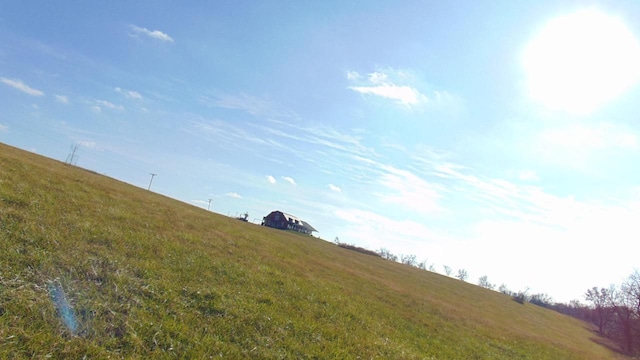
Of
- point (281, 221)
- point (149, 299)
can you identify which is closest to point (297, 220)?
point (281, 221)

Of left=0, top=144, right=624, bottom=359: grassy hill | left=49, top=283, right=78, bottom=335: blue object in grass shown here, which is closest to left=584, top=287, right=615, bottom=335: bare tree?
left=0, top=144, right=624, bottom=359: grassy hill

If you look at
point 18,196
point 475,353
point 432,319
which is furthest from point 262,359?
point 432,319

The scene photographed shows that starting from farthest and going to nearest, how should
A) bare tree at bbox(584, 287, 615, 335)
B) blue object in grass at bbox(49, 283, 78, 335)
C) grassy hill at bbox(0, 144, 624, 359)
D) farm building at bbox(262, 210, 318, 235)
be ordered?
farm building at bbox(262, 210, 318, 235)
bare tree at bbox(584, 287, 615, 335)
grassy hill at bbox(0, 144, 624, 359)
blue object in grass at bbox(49, 283, 78, 335)

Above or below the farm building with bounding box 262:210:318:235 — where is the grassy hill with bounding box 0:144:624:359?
below

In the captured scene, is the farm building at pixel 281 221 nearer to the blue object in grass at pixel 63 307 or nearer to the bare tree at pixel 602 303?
the bare tree at pixel 602 303

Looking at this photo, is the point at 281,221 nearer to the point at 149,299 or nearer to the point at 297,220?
the point at 297,220

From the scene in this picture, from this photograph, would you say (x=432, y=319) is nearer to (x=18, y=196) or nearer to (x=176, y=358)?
(x=176, y=358)

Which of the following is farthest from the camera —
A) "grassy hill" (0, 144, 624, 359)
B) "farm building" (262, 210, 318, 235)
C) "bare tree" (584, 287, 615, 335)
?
"farm building" (262, 210, 318, 235)

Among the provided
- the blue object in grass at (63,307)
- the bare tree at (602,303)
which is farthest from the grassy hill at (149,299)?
the bare tree at (602,303)

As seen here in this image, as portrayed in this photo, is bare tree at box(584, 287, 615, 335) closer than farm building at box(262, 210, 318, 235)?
Yes

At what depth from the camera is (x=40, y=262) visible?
10477 millimetres

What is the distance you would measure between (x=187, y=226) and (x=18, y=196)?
1131 centimetres

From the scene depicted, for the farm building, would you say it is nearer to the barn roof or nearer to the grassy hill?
the barn roof

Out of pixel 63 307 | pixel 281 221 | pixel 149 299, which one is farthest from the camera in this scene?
pixel 281 221
